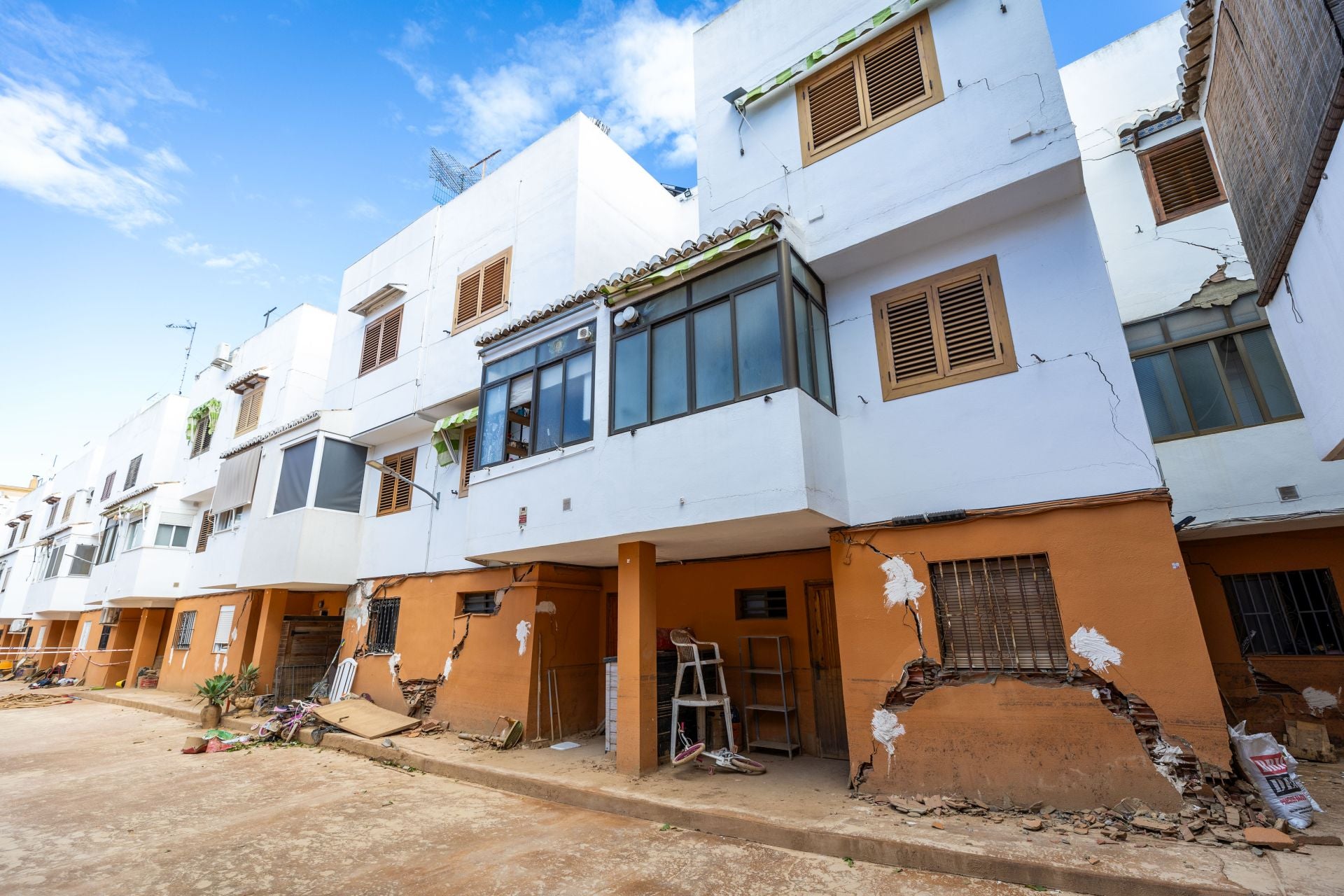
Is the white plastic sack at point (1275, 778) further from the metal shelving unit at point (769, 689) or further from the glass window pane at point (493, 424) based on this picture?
the glass window pane at point (493, 424)

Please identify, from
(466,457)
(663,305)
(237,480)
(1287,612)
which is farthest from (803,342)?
(237,480)

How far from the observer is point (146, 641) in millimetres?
21781

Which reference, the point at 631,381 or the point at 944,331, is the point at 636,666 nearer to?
the point at 631,381

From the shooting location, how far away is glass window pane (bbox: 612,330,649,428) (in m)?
8.21

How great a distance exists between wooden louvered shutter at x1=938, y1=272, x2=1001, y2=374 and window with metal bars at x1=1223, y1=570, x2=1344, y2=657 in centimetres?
546

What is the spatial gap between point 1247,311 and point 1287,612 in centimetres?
433

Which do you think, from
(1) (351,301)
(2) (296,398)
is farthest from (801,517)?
(2) (296,398)

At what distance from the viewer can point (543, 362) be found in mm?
9688

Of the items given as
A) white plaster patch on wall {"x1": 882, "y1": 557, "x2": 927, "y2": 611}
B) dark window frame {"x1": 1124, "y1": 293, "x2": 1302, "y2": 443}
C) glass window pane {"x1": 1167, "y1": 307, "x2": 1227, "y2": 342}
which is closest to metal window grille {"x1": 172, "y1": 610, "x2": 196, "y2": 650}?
white plaster patch on wall {"x1": 882, "y1": 557, "x2": 927, "y2": 611}

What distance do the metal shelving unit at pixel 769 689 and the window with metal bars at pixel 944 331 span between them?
431 centimetres

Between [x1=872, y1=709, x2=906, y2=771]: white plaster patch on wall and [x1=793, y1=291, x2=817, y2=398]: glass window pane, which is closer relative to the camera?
[x1=872, y1=709, x2=906, y2=771]: white plaster patch on wall

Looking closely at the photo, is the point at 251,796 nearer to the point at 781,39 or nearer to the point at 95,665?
the point at 781,39

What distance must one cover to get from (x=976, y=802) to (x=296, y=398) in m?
19.4

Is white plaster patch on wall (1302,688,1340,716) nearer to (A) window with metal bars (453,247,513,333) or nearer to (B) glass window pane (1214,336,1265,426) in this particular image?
(B) glass window pane (1214,336,1265,426)
